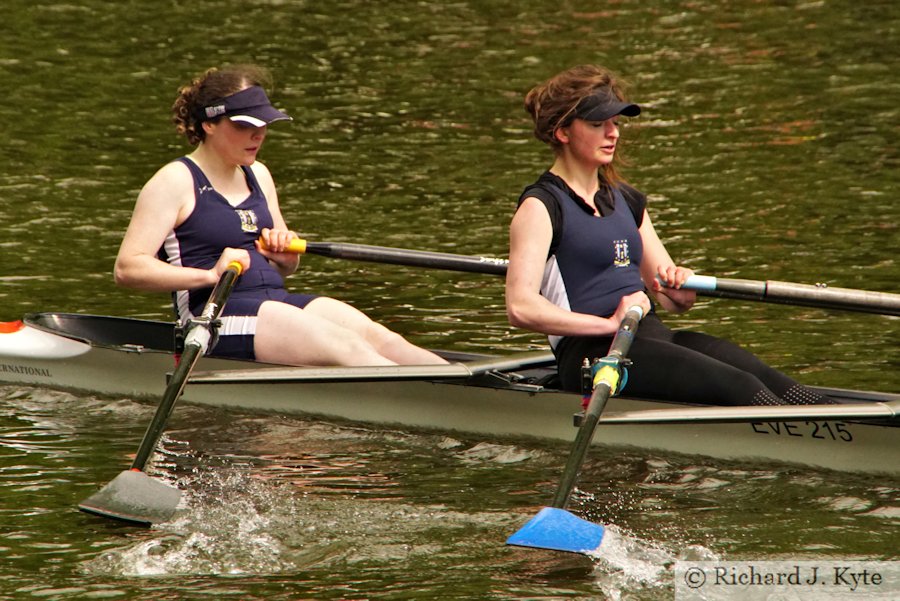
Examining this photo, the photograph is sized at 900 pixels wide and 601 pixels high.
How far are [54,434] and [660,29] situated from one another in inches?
565

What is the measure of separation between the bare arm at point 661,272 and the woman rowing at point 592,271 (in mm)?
207

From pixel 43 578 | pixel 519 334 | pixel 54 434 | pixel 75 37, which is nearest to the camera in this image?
pixel 43 578

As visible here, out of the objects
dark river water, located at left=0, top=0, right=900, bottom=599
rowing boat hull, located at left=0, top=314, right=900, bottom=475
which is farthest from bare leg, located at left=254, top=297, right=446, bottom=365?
dark river water, located at left=0, top=0, right=900, bottom=599

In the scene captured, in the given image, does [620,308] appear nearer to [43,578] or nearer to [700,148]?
[43,578]

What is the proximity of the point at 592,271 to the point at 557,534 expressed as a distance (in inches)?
60.2

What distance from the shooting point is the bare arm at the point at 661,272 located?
7.61 metres

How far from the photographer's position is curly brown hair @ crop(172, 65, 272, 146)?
→ 791 cm

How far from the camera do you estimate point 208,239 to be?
315 inches

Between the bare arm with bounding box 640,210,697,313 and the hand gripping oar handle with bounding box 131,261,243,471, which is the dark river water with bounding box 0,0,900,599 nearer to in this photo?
the hand gripping oar handle with bounding box 131,261,243,471

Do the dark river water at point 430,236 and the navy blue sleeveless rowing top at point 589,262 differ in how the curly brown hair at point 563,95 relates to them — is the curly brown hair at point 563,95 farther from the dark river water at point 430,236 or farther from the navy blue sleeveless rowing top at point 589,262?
the dark river water at point 430,236

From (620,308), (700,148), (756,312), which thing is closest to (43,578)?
(620,308)

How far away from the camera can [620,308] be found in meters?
7.24

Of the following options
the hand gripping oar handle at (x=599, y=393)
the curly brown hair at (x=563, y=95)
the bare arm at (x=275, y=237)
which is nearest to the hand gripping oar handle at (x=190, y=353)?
the bare arm at (x=275, y=237)

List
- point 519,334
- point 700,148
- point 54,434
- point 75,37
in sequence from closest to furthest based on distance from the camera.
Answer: point 54,434 → point 519,334 → point 700,148 → point 75,37
